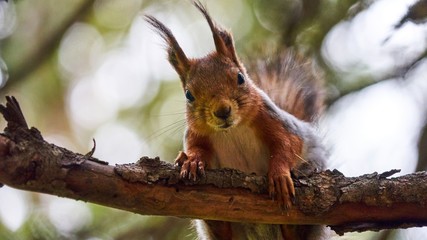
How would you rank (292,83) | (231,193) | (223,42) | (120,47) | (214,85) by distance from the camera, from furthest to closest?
(120,47) < (292,83) < (223,42) < (214,85) < (231,193)

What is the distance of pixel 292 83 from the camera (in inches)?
134

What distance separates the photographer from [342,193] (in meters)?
2.20

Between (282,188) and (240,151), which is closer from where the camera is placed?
(282,188)

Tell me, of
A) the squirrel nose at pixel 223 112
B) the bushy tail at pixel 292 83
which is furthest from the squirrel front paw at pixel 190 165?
the bushy tail at pixel 292 83

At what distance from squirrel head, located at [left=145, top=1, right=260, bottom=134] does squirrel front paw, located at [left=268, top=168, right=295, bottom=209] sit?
30 centimetres

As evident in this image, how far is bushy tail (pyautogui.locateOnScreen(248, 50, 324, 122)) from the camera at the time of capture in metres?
3.32

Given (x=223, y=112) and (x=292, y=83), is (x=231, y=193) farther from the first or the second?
(x=292, y=83)

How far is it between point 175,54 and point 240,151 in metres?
0.54

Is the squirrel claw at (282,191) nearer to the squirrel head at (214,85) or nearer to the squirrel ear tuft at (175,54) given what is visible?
the squirrel head at (214,85)

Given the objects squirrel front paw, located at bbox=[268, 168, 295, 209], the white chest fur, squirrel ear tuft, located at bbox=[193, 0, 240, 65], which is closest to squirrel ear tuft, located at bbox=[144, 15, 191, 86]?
squirrel ear tuft, located at bbox=[193, 0, 240, 65]

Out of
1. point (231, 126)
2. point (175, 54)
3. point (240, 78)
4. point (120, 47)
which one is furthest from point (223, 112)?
point (120, 47)

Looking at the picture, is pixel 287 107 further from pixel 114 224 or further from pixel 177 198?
pixel 177 198

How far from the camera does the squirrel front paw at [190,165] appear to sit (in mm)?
2148

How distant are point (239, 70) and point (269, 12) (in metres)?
0.69
